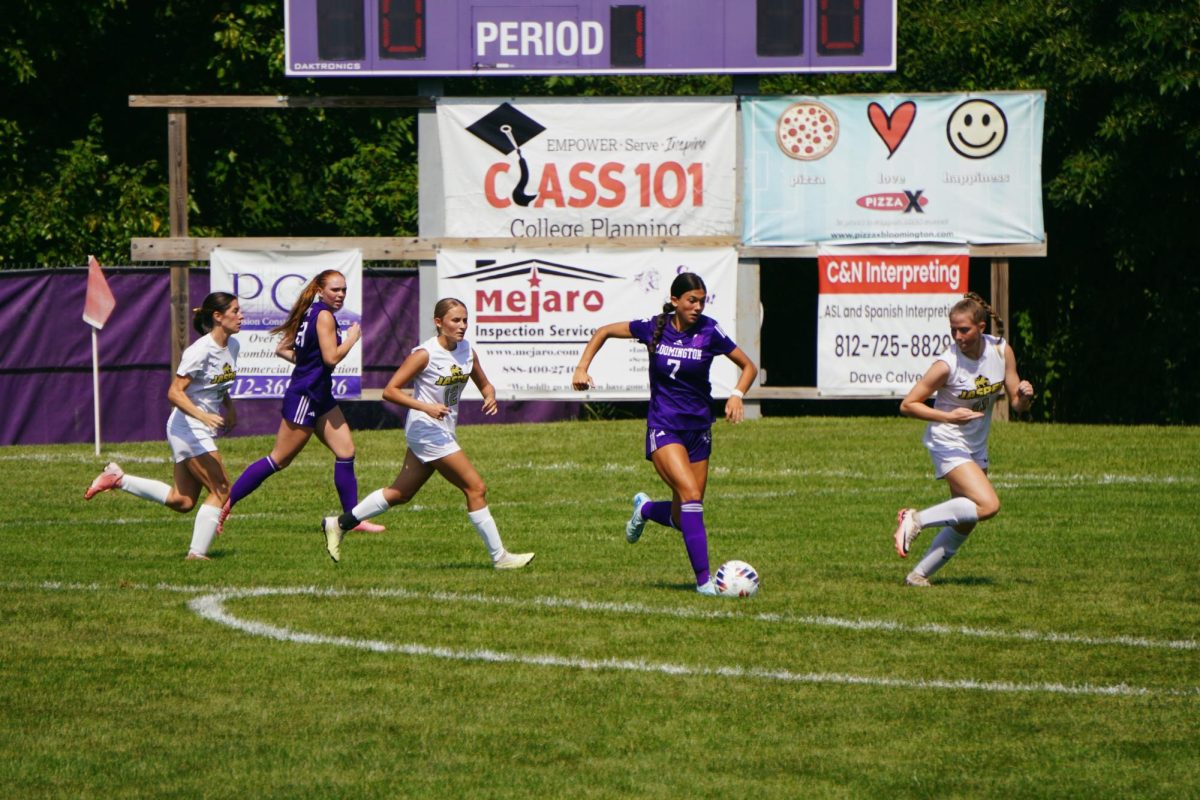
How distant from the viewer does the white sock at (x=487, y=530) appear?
1259 centimetres

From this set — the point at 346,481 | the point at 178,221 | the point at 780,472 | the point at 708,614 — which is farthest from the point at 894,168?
the point at 708,614

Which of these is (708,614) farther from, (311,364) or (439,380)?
(311,364)

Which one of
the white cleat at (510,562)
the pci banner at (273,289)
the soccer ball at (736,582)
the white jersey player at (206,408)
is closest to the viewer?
the soccer ball at (736,582)

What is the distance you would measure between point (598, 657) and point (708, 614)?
142 cm

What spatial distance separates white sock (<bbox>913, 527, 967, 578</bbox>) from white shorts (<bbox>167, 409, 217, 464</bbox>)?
4.91m

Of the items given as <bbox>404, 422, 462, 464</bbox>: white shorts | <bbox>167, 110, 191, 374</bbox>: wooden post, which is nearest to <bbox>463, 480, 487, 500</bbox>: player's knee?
<bbox>404, 422, 462, 464</bbox>: white shorts

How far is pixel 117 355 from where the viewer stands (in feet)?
84.2

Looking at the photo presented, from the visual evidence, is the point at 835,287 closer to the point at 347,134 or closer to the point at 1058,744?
the point at 347,134

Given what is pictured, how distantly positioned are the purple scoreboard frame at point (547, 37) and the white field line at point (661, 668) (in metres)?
14.8

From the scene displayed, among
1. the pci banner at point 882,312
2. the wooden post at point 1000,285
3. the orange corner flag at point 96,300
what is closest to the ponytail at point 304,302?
the orange corner flag at point 96,300

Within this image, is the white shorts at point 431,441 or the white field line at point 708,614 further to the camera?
the white shorts at point 431,441

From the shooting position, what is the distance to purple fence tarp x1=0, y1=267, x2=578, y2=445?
2500cm

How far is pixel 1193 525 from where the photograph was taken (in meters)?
15.0

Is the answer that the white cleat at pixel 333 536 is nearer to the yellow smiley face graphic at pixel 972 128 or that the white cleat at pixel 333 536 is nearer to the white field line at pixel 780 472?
the white field line at pixel 780 472
